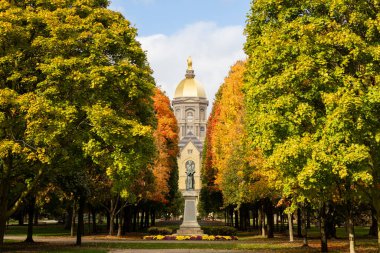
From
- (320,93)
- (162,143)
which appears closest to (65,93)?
(320,93)

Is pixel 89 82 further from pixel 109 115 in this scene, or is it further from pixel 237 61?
pixel 237 61

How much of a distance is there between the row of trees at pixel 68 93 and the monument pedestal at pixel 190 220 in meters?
19.9

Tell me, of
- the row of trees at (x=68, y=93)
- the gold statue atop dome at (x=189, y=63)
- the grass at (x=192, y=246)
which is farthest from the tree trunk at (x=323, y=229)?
the gold statue atop dome at (x=189, y=63)

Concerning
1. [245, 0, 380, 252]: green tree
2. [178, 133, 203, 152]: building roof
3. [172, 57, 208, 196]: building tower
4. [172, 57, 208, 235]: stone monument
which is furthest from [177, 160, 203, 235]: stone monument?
[172, 57, 208, 196]: building tower

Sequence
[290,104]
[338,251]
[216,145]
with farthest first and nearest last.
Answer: [216,145]
[338,251]
[290,104]

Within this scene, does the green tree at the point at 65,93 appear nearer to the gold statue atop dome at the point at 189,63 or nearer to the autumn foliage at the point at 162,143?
the autumn foliage at the point at 162,143

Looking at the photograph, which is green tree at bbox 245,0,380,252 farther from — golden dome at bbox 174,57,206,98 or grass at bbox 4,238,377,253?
golden dome at bbox 174,57,206,98

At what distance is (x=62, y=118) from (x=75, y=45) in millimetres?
3660

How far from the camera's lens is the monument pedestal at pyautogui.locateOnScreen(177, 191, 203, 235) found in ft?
132

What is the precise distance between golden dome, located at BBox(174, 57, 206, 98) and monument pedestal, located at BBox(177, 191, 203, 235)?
141 m

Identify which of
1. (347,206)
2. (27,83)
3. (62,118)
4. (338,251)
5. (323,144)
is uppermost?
(27,83)

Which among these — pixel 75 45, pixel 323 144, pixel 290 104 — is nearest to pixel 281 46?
pixel 290 104

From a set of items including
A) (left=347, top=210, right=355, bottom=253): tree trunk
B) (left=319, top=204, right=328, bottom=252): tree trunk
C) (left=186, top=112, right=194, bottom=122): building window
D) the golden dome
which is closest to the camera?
(left=347, top=210, right=355, bottom=253): tree trunk

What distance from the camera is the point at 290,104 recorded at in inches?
680
